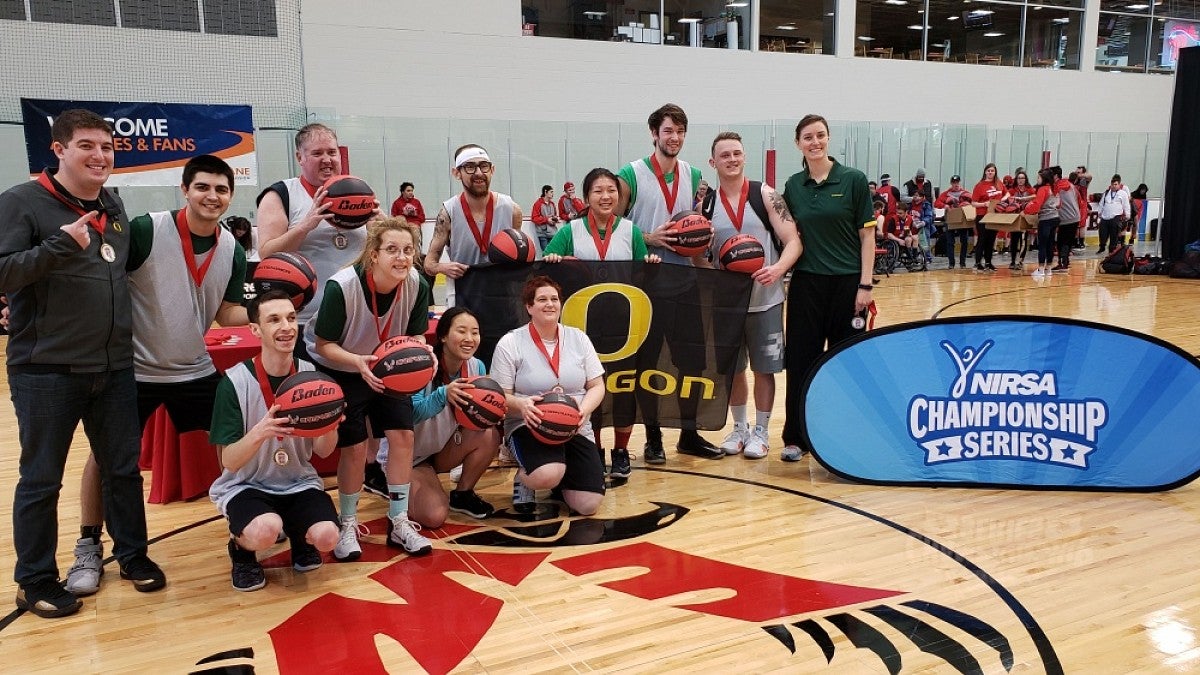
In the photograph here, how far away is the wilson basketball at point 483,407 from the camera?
3.70 m

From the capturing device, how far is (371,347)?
3.64 meters

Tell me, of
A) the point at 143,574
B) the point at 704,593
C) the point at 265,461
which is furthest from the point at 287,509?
the point at 704,593

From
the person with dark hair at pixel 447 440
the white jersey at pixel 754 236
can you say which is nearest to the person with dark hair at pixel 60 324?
the person with dark hair at pixel 447 440

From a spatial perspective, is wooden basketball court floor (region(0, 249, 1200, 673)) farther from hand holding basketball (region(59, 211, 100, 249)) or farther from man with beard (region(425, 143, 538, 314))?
hand holding basketball (region(59, 211, 100, 249))

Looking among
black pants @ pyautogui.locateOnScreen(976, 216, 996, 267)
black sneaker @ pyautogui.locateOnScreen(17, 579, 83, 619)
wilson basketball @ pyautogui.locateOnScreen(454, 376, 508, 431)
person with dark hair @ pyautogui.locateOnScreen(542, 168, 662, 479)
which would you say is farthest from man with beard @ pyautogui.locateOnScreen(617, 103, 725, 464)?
black pants @ pyautogui.locateOnScreen(976, 216, 996, 267)

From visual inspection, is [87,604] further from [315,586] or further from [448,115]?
[448,115]

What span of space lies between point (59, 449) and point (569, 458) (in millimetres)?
2065

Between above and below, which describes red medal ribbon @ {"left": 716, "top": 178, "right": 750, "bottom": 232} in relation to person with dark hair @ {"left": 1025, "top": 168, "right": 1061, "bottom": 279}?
above

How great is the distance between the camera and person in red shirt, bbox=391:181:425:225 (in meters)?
12.4

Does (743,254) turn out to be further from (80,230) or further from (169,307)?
(80,230)

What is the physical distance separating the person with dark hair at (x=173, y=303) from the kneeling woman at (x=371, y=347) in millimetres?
442

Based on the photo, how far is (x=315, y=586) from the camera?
332 cm

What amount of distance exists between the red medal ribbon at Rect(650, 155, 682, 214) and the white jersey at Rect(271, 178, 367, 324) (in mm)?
1611

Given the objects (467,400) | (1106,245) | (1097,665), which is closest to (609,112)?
(1106,245)
